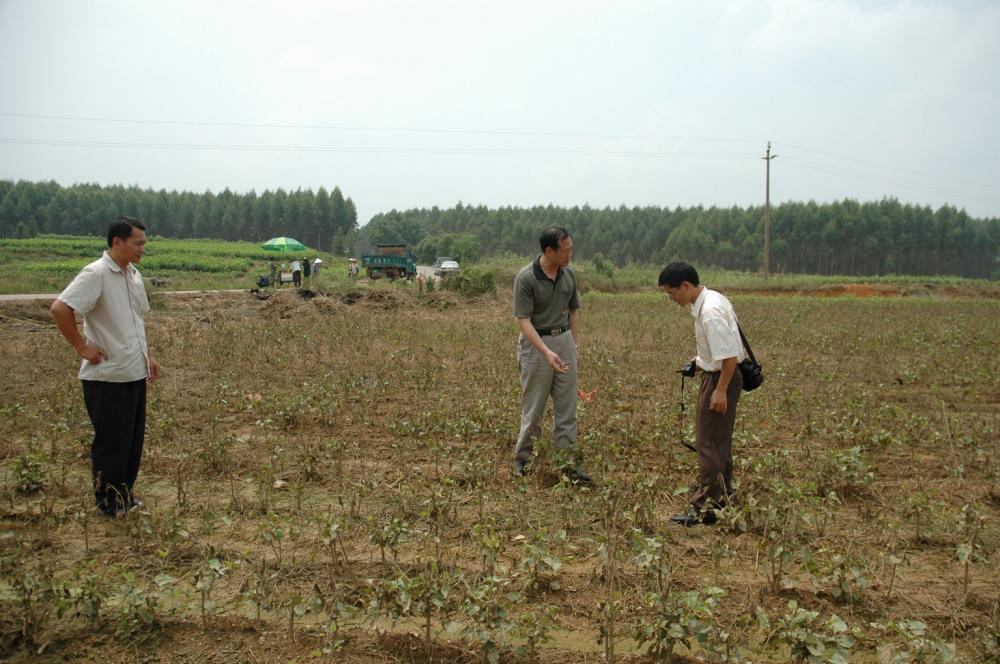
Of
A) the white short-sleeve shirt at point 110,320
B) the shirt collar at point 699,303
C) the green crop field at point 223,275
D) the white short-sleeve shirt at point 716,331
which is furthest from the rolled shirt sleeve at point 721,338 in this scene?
the green crop field at point 223,275

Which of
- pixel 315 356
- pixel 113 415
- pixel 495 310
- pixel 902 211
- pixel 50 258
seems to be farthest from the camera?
pixel 902 211

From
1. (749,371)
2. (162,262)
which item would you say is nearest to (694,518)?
(749,371)

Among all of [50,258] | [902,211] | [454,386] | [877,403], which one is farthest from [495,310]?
[902,211]

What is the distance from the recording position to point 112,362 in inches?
161

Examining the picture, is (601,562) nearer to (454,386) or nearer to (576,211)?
(454,386)

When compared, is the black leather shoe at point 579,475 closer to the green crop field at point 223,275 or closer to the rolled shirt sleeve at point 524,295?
the rolled shirt sleeve at point 524,295

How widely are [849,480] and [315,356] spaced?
8.03m

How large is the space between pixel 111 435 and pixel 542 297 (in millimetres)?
3058

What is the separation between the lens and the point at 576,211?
103812 mm

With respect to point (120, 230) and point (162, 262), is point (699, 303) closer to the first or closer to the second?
point (120, 230)

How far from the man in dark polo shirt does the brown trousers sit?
3.03ft

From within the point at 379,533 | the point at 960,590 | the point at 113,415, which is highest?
the point at 113,415

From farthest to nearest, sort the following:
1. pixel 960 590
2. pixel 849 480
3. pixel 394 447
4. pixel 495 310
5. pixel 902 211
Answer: pixel 902 211 → pixel 495 310 → pixel 394 447 → pixel 849 480 → pixel 960 590

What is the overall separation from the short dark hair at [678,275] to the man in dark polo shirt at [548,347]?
0.83 metres
